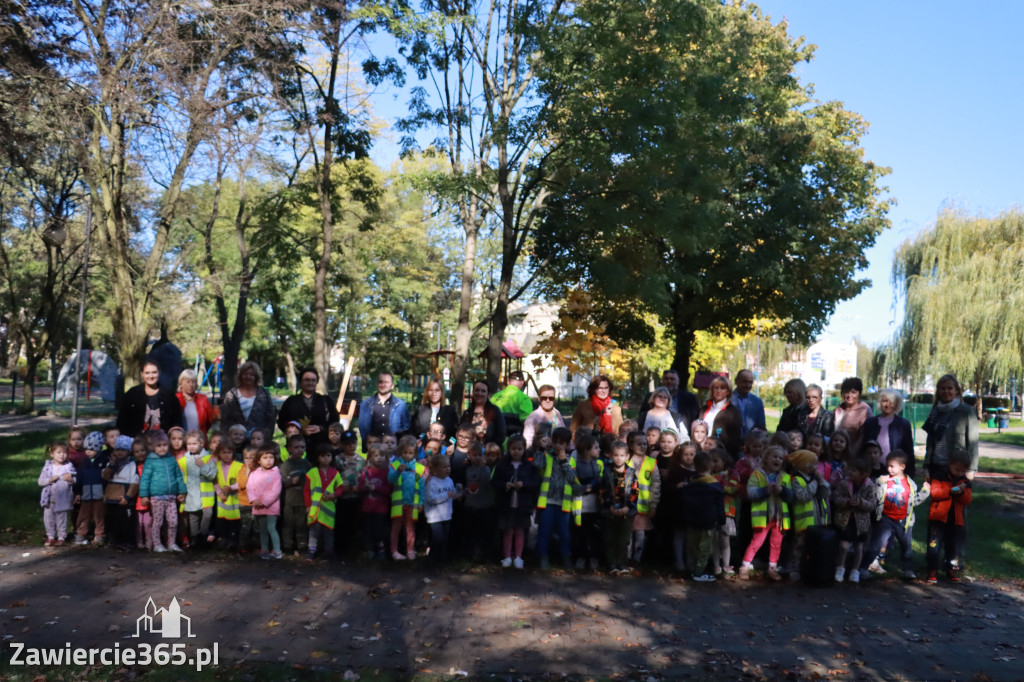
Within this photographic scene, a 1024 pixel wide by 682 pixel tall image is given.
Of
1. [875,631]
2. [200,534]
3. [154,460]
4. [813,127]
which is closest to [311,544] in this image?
[200,534]

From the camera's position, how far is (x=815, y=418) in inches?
412

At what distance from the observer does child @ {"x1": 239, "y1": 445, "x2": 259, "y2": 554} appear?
30.6 feet

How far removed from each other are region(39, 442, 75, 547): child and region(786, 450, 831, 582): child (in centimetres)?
742

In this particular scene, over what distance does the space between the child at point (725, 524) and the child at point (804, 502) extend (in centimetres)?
58

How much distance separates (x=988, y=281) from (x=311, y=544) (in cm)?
3247

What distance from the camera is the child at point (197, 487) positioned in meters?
A: 9.35

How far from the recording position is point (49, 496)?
30.9 feet

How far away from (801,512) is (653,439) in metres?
1.71

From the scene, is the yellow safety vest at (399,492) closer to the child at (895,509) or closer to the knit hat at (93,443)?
the knit hat at (93,443)

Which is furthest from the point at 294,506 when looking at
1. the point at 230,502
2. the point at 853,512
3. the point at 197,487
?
the point at 853,512

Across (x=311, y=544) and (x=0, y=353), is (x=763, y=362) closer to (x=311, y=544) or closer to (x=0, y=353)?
(x=0, y=353)

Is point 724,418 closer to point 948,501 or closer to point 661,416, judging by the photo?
point 661,416

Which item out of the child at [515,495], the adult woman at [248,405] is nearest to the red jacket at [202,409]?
the adult woman at [248,405]

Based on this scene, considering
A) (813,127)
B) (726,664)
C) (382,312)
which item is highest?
(813,127)
